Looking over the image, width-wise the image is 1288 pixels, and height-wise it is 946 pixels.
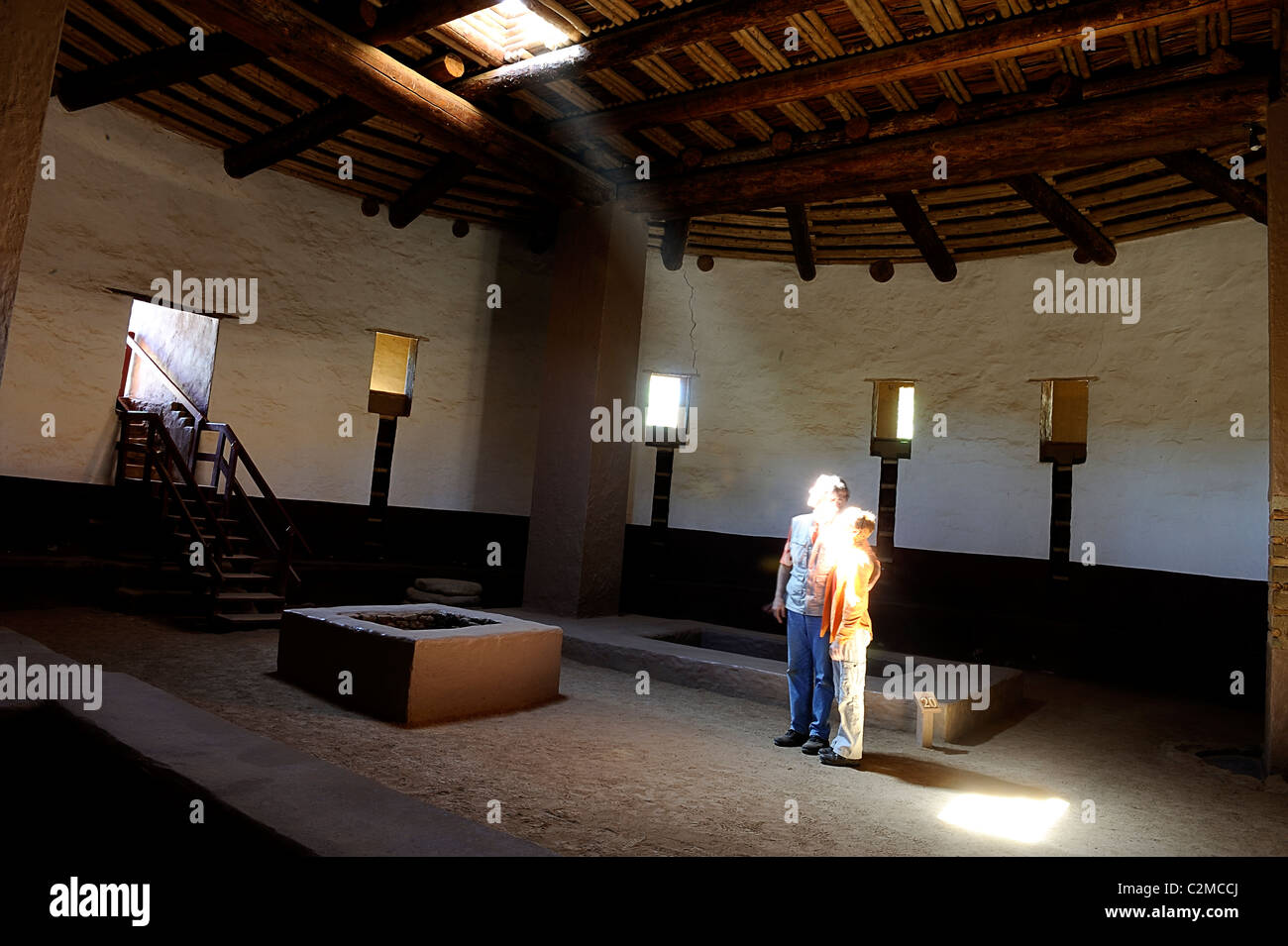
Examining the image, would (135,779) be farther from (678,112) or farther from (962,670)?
(678,112)

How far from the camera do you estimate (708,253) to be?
11.8 metres

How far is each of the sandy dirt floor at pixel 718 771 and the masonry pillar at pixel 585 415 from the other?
1882 millimetres

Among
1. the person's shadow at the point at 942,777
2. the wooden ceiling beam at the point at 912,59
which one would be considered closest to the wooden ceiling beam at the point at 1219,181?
the wooden ceiling beam at the point at 912,59

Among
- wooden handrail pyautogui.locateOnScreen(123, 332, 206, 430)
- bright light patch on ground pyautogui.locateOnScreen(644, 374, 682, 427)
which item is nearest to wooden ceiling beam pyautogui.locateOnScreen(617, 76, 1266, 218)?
bright light patch on ground pyautogui.locateOnScreen(644, 374, 682, 427)

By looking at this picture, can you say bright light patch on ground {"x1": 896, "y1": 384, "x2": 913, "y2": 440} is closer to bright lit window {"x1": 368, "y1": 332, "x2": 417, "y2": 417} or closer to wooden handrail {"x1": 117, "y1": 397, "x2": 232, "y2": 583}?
bright lit window {"x1": 368, "y1": 332, "x2": 417, "y2": 417}

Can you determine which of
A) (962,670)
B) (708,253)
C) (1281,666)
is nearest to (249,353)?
(708,253)

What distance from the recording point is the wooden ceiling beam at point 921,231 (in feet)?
28.8

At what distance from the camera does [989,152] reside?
7234 millimetres

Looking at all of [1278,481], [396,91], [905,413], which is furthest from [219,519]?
[1278,481]

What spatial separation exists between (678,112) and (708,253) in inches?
176

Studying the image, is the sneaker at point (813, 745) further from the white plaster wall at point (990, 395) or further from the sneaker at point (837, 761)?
the white plaster wall at point (990, 395)

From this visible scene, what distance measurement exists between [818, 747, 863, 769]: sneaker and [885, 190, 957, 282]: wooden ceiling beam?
569 centimetres

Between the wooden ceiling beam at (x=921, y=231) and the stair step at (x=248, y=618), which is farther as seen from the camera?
the wooden ceiling beam at (x=921, y=231)
